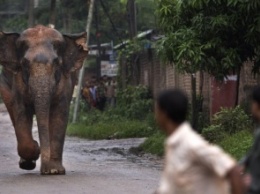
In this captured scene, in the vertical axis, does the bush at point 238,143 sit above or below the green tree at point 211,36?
below

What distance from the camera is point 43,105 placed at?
15.6 m

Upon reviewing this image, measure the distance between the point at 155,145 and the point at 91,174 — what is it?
5116mm

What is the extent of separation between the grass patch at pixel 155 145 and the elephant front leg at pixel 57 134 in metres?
3.85

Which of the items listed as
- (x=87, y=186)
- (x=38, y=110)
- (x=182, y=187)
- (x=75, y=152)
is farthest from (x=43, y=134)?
(x=182, y=187)

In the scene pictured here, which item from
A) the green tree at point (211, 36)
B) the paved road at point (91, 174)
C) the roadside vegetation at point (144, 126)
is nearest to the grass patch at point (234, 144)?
the roadside vegetation at point (144, 126)

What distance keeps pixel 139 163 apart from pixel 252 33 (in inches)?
121

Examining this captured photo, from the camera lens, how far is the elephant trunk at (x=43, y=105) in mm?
A: 15453

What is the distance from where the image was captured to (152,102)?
30531 millimetres

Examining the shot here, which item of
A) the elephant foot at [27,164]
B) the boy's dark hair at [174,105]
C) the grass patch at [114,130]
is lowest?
the grass patch at [114,130]

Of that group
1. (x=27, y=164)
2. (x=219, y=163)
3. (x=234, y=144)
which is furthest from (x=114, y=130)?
(x=219, y=163)

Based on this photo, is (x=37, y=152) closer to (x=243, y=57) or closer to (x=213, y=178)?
(x=243, y=57)

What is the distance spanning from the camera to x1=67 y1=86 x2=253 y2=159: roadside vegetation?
17911mm

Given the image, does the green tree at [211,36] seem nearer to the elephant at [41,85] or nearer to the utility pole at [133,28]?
the elephant at [41,85]

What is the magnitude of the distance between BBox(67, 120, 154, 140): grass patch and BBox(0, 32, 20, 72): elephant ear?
8646 millimetres
